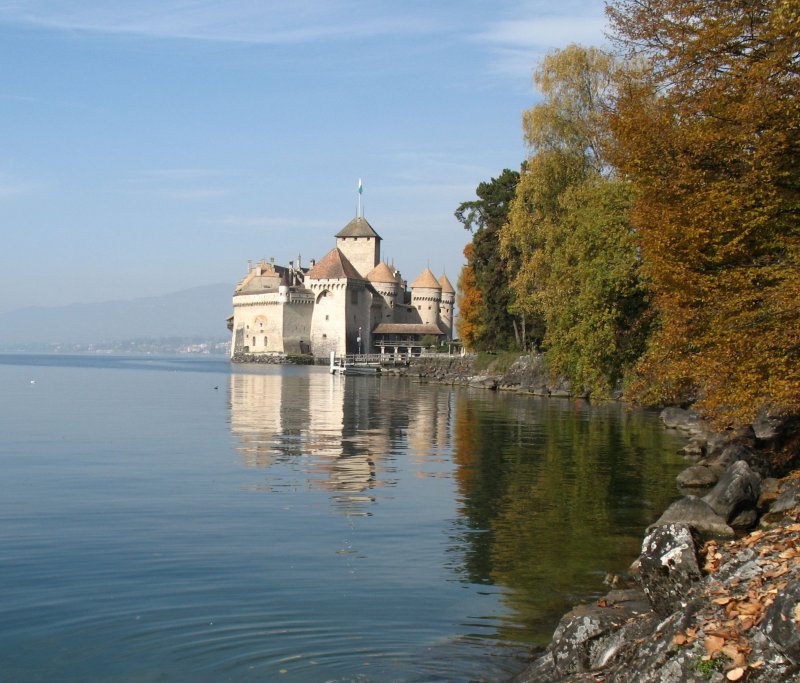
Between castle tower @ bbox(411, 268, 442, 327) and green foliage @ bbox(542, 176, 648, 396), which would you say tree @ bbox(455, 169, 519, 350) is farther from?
castle tower @ bbox(411, 268, 442, 327)

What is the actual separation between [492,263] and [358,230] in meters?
57.6

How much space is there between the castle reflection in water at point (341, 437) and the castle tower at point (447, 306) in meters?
58.0

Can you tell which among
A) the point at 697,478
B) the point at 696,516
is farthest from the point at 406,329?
the point at 696,516

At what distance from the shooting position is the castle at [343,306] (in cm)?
9875

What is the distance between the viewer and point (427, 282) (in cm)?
10644

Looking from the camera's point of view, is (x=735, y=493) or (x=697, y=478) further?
(x=697, y=478)

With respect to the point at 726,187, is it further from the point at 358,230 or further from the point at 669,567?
the point at 358,230

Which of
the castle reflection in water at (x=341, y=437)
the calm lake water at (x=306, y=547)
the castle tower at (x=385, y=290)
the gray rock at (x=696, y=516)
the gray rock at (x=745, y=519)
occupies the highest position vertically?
the castle tower at (x=385, y=290)

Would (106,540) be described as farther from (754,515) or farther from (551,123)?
(551,123)

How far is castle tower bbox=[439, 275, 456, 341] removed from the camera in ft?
351

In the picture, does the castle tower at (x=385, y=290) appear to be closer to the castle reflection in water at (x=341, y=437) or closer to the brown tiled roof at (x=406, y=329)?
the brown tiled roof at (x=406, y=329)

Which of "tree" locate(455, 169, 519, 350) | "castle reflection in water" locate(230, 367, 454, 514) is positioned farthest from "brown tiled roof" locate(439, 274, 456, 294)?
"castle reflection in water" locate(230, 367, 454, 514)

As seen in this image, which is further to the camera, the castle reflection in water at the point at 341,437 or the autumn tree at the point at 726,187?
the castle reflection in water at the point at 341,437

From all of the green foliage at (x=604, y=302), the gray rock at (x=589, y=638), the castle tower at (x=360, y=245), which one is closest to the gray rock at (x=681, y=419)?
the green foliage at (x=604, y=302)
